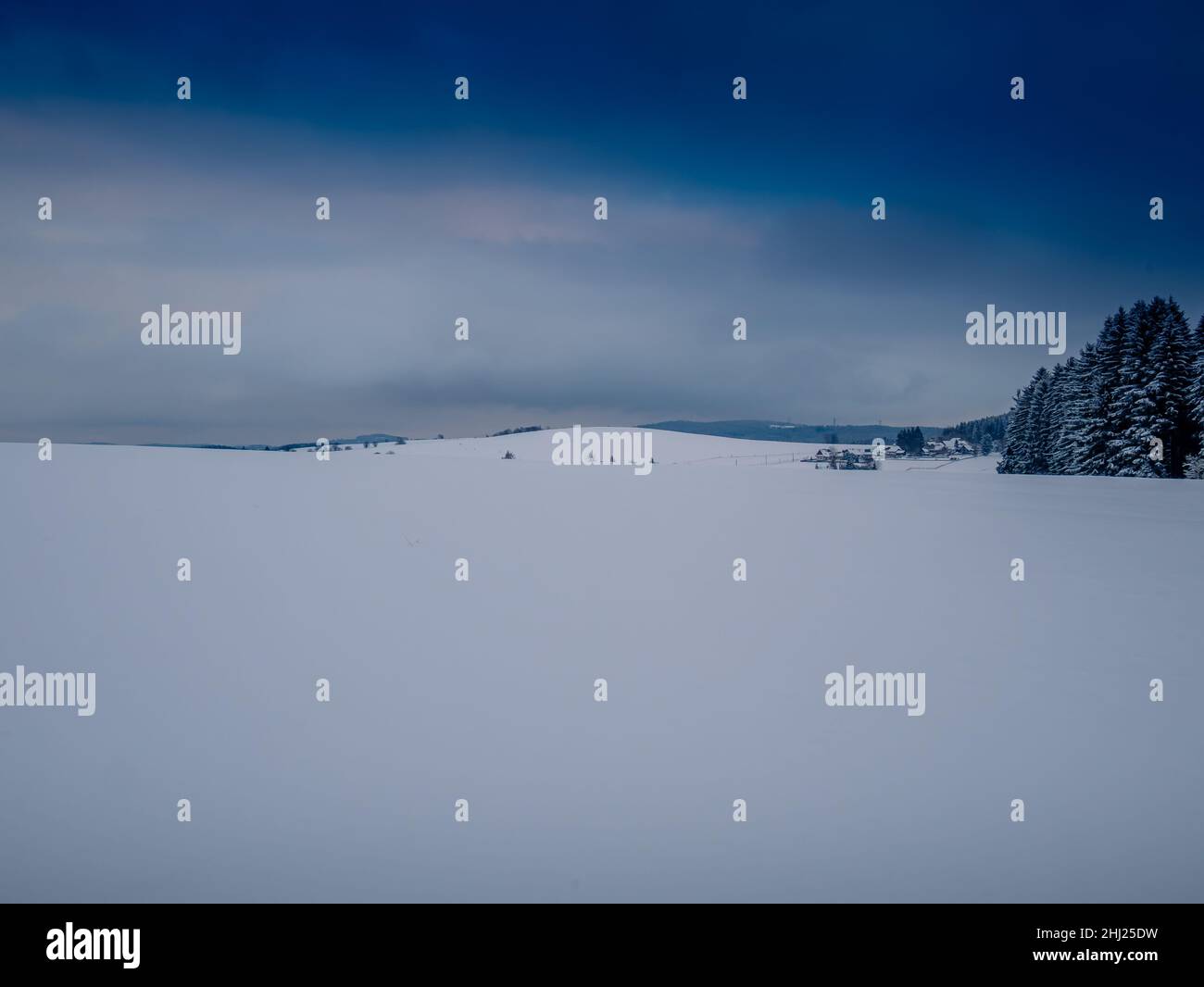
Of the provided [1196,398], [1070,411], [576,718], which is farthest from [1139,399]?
[576,718]

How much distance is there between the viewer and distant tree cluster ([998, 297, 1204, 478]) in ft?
103

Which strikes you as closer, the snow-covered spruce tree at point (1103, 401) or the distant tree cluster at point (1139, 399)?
the distant tree cluster at point (1139, 399)

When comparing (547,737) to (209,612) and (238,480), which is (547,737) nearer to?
(209,612)

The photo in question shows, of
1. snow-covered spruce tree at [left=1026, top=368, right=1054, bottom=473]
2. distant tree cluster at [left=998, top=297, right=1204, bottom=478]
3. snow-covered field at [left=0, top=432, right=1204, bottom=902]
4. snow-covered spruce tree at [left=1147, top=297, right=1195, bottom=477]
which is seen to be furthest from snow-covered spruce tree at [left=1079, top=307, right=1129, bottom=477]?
snow-covered field at [left=0, top=432, right=1204, bottom=902]

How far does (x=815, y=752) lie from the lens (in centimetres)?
487

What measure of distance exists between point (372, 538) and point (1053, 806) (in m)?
8.17

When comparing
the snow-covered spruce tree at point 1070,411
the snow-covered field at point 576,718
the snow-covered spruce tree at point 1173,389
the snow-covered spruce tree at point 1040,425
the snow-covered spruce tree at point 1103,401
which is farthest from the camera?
the snow-covered spruce tree at point 1040,425

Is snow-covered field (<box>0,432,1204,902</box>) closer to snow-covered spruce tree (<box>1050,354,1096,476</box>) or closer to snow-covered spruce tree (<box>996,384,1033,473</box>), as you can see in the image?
snow-covered spruce tree (<box>1050,354,1096,476</box>)

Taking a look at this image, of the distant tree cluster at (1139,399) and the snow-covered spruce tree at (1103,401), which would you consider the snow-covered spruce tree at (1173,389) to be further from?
the snow-covered spruce tree at (1103,401)

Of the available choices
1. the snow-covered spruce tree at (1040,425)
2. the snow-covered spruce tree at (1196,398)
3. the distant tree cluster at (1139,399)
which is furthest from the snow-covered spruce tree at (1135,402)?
the snow-covered spruce tree at (1040,425)

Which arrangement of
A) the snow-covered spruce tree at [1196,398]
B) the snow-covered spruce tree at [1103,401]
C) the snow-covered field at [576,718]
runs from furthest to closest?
the snow-covered spruce tree at [1103,401] < the snow-covered spruce tree at [1196,398] < the snow-covered field at [576,718]

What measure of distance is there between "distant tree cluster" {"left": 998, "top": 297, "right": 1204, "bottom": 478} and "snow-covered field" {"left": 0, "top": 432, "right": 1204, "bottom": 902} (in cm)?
2895

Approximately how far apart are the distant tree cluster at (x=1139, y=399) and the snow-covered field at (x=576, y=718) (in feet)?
95.0

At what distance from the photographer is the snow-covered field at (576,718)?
417cm
